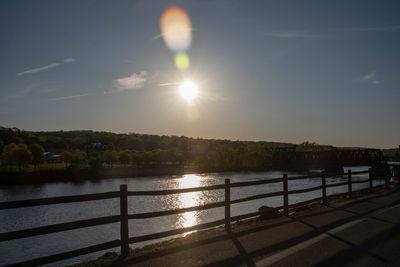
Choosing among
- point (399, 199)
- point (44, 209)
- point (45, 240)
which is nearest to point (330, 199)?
point (399, 199)

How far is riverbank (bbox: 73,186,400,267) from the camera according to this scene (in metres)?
6.93

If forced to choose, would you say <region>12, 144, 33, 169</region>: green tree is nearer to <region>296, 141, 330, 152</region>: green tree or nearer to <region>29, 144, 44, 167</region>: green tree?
<region>29, 144, 44, 167</region>: green tree

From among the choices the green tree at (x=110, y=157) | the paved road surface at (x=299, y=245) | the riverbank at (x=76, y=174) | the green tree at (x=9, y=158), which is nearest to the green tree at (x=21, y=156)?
the green tree at (x=9, y=158)

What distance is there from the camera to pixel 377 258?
6.82m

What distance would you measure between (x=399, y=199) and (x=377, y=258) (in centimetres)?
1112

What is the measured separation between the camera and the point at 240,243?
27.0 ft

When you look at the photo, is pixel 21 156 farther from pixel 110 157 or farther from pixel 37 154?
pixel 110 157

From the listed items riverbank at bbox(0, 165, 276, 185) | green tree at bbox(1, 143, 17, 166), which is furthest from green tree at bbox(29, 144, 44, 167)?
riverbank at bbox(0, 165, 276, 185)

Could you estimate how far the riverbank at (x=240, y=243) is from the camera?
693 centimetres

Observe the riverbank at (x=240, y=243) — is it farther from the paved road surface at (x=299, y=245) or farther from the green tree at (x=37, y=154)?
the green tree at (x=37, y=154)

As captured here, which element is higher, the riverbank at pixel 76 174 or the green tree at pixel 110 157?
the green tree at pixel 110 157

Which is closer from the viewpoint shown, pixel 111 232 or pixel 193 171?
pixel 111 232

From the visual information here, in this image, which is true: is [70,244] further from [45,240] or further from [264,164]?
[264,164]

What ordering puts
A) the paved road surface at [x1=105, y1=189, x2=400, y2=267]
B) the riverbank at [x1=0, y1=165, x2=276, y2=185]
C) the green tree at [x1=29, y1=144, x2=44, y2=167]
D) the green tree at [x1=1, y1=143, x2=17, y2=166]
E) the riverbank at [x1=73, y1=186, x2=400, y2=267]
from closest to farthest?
1. the paved road surface at [x1=105, y1=189, x2=400, y2=267]
2. the riverbank at [x1=73, y1=186, x2=400, y2=267]
3. the riverbank at [x1=0, y1=165, x2=276, y2=185]
4. the green tree at [x1=1, y1=143, x2=17, y2=166]
5. the green tree at [x1=29, y1=144, x2=44, y2=167]
